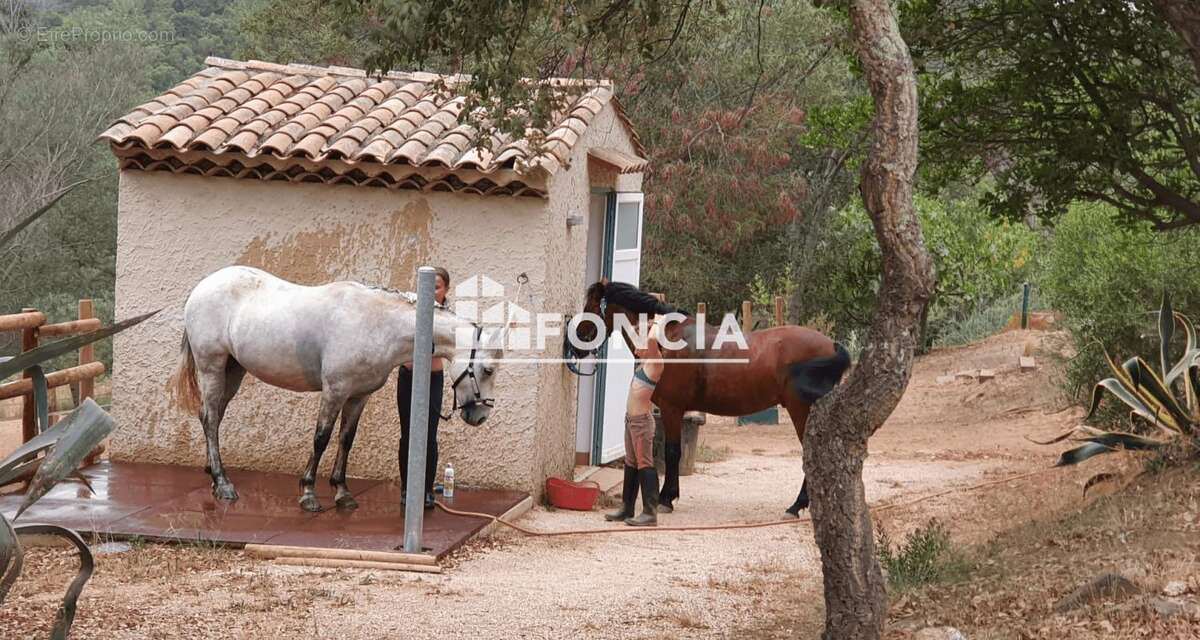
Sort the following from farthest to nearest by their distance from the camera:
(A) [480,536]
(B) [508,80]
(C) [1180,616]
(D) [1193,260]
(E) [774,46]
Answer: (E) [774,46]
(D) [1193,260]
(A) [480,536]
(B) [508,80]
(C) [1180,616]

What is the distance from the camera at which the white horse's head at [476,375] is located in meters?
8.55

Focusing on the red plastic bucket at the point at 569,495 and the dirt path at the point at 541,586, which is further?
the red plastic bucket at the point at 569,495

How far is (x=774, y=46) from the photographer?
2261cm

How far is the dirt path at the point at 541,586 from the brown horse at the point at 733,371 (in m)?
0.82

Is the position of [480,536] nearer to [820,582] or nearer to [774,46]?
[820,582]

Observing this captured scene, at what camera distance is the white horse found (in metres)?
8.66

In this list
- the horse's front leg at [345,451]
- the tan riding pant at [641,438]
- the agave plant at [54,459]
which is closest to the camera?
the agave plant at [54,459]

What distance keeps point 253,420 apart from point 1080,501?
5.93 meters

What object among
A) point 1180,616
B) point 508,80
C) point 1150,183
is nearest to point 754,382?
point 1150,183

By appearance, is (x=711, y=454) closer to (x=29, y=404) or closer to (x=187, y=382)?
(x=187, y=382)

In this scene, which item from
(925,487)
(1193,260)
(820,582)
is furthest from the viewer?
(1193,260)

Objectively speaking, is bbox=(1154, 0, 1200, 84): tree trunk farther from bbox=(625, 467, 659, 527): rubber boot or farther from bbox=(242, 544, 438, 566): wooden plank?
bbox=(242, 544, 438, 566): wooden plank

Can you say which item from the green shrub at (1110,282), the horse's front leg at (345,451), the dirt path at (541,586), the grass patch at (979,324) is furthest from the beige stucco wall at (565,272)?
the grass patch at (979,324)

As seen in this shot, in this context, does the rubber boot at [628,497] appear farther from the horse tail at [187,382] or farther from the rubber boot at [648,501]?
the horse tail at [187,382]
